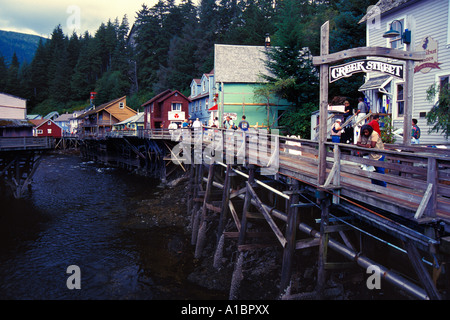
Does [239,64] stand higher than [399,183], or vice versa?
[239,64]

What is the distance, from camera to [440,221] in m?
4.66

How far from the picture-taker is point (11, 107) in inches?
1267

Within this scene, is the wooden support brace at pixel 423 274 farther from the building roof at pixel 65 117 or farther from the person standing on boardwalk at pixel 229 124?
the building roof at pixel 65 117

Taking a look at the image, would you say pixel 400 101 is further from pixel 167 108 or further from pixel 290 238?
pixel 167 108

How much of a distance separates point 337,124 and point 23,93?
106365mm

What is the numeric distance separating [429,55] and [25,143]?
83.0 feet

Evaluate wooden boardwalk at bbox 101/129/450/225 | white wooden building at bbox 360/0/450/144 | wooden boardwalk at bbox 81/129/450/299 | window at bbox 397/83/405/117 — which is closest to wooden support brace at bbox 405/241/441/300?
wooden boardwalk at bbox 81/129/450/299

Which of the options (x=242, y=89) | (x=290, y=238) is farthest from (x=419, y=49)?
(x=242, y=89)

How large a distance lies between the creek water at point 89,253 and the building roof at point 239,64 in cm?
1583

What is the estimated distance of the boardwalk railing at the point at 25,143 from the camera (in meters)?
22.1

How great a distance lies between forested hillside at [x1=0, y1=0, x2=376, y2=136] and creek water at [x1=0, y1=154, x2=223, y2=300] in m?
17.8

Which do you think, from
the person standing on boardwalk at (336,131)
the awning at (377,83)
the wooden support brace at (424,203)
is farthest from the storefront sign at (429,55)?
the wooden support brace at (424,203)
